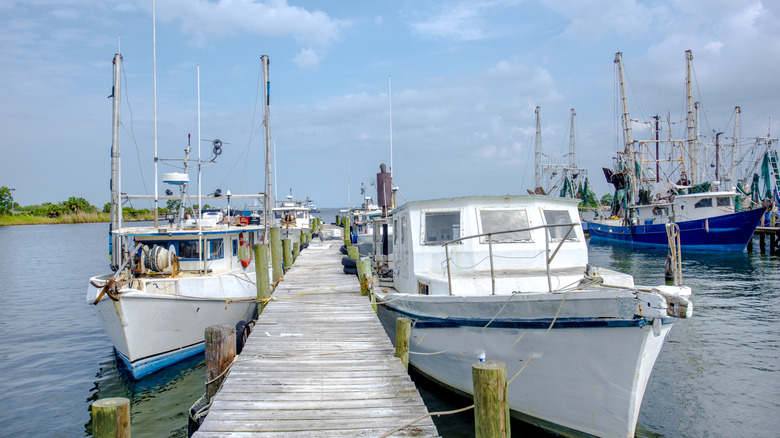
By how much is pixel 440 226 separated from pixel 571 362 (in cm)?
396

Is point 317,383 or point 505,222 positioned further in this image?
point 505,222

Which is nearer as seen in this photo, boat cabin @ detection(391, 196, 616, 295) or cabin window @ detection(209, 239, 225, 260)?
boat cabin @ detection(391, 196, 616, 295)

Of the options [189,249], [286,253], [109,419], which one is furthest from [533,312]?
[286,253]

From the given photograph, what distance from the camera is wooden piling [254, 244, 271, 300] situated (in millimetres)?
11698

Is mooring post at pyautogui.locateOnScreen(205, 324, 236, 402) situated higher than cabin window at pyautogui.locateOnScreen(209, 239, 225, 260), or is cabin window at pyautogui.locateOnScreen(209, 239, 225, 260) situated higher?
cabin window at pyautogui.locateOnScreen(209, 239, 225, 260)

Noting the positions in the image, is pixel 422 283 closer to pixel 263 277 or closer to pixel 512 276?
pixel 512 276

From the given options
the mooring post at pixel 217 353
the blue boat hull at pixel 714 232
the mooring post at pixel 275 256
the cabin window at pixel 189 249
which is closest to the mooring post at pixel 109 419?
the mooring post at pixel 217 353

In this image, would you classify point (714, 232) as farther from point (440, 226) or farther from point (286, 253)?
point (440, 226)

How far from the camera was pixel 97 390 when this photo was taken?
1181 centimetres

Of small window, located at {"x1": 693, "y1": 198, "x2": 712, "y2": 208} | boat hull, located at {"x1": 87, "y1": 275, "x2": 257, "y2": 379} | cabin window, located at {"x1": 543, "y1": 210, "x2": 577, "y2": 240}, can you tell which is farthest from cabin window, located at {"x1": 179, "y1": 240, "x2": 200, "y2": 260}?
small window, located at {"x1": 693, "y1": 198, "x2": 712, "y2": 208}

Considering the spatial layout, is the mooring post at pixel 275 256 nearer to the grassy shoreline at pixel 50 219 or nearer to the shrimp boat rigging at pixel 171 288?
the shrimp boat rigging at pixel 171 288

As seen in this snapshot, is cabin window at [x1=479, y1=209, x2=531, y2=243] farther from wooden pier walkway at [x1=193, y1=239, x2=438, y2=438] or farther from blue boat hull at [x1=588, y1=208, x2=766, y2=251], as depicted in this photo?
blue boat hull at [x1=588, y1=208, x2=766, y2=251]

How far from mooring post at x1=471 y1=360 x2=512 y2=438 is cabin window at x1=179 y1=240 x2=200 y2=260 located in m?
11.2

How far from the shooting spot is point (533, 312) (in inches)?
292
